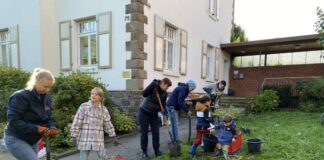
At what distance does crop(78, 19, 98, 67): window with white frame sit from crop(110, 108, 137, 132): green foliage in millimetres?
2434

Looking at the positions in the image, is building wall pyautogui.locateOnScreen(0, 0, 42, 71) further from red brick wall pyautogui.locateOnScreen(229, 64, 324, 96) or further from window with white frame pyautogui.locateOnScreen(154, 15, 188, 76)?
red brick wall pyautogui.locateOnScreen(229, 64, 324, 96)

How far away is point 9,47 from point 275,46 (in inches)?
532

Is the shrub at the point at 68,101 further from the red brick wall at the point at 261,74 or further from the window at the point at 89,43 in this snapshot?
the red brick wall at the point at 261,74

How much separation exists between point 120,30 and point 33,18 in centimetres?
434

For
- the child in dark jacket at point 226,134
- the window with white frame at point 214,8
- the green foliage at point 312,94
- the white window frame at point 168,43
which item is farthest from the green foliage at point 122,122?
the window with white frame at point 214,8

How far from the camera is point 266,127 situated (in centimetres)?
751

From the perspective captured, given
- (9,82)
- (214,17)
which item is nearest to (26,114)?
(9,82)

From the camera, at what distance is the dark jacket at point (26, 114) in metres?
2.66

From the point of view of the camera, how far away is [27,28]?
10.3m

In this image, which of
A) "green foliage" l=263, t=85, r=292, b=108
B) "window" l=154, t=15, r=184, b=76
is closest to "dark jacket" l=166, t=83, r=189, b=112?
"window" l=154, t=15, r=184, b=76

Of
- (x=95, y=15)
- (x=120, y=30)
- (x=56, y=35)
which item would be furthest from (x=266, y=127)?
(x=56, y=35)

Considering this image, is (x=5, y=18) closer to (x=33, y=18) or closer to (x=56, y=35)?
(x=33, y=18)

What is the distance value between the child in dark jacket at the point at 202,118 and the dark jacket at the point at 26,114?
9.30ft

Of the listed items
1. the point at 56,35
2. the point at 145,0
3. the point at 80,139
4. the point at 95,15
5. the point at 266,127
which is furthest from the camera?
the point at 56,35
